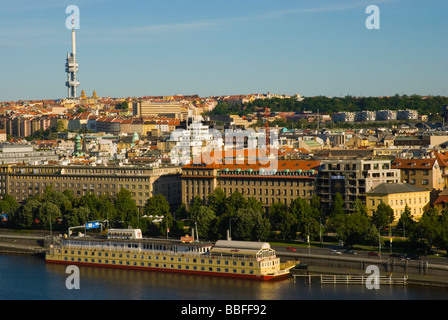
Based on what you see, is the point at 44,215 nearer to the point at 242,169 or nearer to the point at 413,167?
the point at 242,169

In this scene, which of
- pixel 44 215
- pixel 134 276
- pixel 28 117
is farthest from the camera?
pixel 28 117

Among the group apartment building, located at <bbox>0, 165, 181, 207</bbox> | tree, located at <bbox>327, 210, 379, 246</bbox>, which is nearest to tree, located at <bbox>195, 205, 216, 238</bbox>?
tree, located at <bbox>327, 210, 379, 246</bbox>

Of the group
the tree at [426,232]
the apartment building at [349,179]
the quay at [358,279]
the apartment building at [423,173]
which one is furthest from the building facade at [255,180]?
the quay at [358,279]

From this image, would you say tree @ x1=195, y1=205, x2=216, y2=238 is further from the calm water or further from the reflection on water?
the calm water

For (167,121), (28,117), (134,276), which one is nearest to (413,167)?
(134,276)

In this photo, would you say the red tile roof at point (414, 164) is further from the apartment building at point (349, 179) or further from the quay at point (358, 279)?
the quay at point (358, 279)

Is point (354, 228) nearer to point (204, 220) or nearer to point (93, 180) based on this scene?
point (204, 220)
